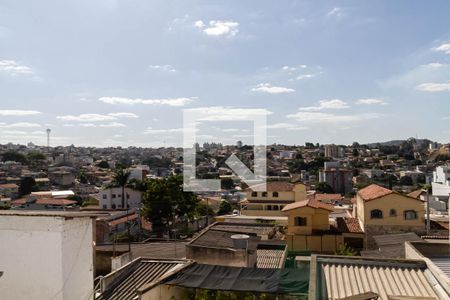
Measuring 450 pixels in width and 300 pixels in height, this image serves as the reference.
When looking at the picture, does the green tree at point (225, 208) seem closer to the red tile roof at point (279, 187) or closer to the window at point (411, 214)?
the red tile roof at point (279, 187)

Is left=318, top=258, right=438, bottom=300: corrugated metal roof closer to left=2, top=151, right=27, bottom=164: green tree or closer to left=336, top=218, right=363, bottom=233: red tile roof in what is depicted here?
left=336, top=218, right=363, bottom=233: red tile roof

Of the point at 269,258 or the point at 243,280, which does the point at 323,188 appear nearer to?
the point at 269,258

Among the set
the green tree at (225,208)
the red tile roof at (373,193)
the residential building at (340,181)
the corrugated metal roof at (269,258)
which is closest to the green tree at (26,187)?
the green tree at (225,208)

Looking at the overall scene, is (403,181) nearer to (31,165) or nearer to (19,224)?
(19,224)

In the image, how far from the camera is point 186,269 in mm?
8094

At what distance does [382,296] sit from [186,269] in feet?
12.6

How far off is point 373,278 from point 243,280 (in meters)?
2.34

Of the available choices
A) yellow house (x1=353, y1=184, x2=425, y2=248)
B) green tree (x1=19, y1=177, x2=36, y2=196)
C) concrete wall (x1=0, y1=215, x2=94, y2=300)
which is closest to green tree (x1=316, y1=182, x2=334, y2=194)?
yellow house (x1=353, y1=184, x2=425, y2=248)

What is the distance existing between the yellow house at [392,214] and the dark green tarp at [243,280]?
15.8m

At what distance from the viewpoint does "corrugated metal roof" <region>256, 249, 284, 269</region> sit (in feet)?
46.0

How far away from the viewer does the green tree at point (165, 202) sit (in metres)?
28.1

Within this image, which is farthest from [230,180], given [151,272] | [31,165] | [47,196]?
[31,165]

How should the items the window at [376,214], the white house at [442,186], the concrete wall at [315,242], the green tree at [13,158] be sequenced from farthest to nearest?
the green tree at [13,158] → the white house at [442,186] → the concrete wall at [315,242] → the window at [376,214]

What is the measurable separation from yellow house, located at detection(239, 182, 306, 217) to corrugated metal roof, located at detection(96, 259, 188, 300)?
23.2 meters
